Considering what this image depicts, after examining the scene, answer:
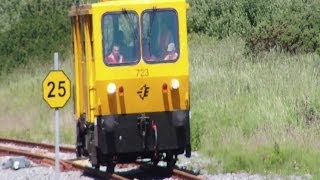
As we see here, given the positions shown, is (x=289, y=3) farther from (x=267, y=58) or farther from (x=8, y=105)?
(x=8, y=105)

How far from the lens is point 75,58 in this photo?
61.0 feet

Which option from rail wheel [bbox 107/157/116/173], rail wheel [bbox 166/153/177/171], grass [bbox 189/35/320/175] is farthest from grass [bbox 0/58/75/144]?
rail wheel [bbox 166/153/177/171]

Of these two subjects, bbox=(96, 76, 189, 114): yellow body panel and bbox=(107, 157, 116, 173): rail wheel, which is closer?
bbox=(96, 76, 189, 114): yellow body panel

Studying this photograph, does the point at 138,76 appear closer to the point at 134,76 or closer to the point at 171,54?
the point at 134,76

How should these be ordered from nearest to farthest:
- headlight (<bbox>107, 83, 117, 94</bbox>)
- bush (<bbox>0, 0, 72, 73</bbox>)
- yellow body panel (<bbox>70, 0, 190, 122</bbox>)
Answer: headlight (<bbox>107, 83, 117, 94</bbox>) → yellow body panel (<bbox>70, 0, 190, 122</bbox>) → bush (<bbox>0, 0, 72, 73</bbox>)

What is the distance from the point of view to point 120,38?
53.6 ft

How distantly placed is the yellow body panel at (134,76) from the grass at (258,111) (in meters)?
1.85

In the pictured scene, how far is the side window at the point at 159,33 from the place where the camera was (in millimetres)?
16344

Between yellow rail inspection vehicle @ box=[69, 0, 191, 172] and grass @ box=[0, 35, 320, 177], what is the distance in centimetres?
161

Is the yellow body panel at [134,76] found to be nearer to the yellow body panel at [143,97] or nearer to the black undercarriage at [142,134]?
the yellow body panel at [143,97]

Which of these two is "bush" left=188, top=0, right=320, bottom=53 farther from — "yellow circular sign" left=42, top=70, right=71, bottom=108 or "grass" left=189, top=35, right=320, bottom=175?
"yellow circular sign" left=42, top=70, right=71, bottom=108

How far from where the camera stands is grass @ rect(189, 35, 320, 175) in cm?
1727

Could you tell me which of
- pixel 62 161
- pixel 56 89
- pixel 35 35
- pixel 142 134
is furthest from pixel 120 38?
pixel 35 35

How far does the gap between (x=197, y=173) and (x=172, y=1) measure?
10.1 ft
